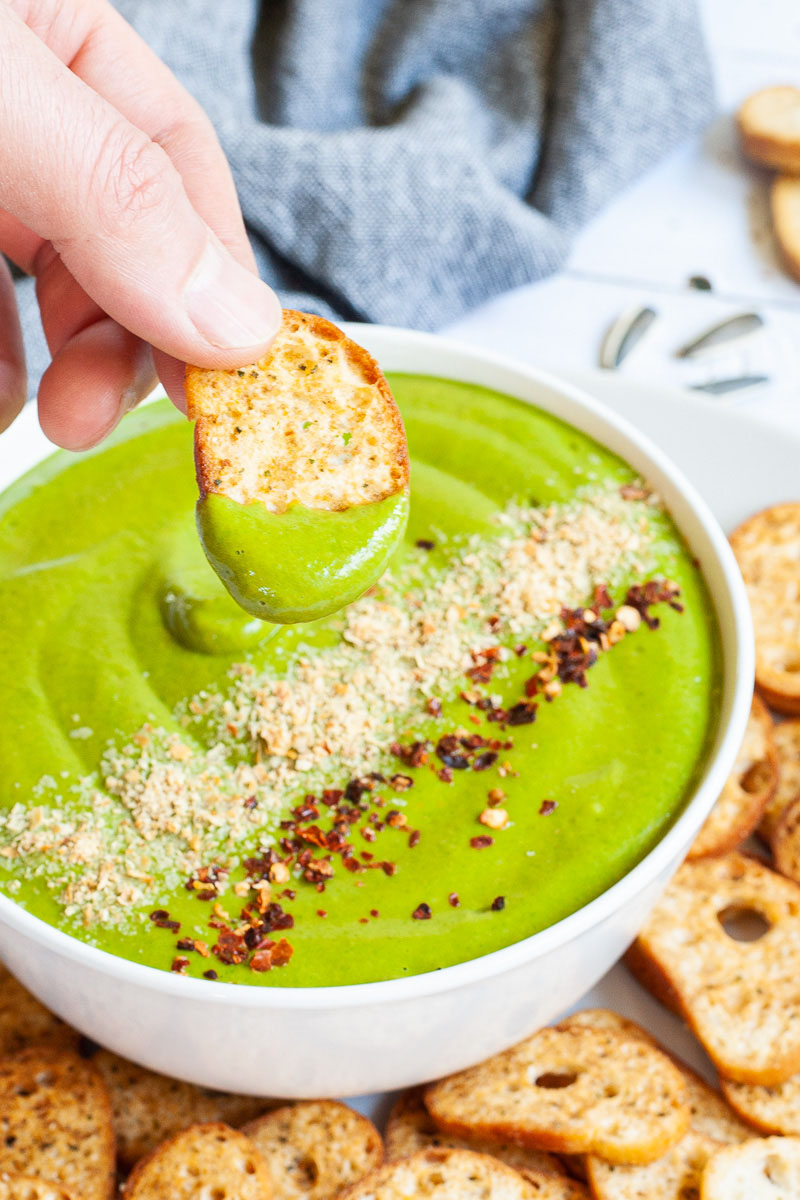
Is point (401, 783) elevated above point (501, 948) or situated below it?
above

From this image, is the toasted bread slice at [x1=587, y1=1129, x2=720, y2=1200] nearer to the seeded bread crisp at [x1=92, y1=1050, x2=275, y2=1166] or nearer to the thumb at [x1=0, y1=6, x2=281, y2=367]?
the seeded bread crisp at [x1=92, y1=1050, x2=275, y2=1166]

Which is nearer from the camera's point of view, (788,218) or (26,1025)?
(26,1025)

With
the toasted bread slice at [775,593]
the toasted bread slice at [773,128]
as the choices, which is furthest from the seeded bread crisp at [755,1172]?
the toasted bread slice at [773,128]

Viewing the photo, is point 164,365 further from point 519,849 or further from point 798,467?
point 798,467

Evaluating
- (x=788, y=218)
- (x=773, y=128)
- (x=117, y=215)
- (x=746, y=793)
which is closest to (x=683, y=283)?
(x=788, y=218)

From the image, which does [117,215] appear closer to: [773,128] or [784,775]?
[784,775]

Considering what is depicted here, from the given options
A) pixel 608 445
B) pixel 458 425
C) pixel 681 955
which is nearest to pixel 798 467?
pixel 608 445

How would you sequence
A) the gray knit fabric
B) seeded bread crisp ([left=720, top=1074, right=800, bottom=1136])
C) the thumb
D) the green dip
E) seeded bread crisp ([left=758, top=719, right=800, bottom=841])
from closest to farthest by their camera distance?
the thumb, the green dip, seeded bread crisp ([left=720, top=1074, right=800, bottom=1136]), seeded bread crisp ([left=758, top=719, right=800, bottom=841]), the gray knit fabric

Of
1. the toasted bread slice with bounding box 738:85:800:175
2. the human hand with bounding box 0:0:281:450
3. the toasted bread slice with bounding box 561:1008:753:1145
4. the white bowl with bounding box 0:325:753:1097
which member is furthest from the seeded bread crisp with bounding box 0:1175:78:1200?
the toasted bread slice with bounding box 738:85:800:175
